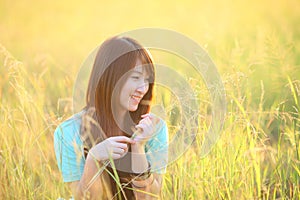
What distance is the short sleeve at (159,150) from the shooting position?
203cm

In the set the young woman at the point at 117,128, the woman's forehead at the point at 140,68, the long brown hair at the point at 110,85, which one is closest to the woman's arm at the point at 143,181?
the young woman at the point at 117,128

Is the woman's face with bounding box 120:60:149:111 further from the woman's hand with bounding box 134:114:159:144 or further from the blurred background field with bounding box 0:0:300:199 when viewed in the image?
the blurred background field with bounding box 0:0:300:199

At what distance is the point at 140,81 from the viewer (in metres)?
1.98

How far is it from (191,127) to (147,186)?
10.2 inches

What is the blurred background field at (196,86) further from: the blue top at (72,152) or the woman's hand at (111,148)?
the woman's hand at (111,148)

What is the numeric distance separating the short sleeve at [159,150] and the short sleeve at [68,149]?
263 millimetres

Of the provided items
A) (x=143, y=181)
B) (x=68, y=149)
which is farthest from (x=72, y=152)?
(x=143, y=181)

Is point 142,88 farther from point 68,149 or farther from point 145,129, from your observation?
point 68,149

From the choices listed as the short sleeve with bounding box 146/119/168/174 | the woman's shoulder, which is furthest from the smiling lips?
the woman's shoulder

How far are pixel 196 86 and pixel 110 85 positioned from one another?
310 mm

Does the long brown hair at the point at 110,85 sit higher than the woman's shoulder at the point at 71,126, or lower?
higher

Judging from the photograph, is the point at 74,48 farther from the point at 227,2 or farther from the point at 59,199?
the point at 59,199

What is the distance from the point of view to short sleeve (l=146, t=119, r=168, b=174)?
→ 80.1 inches

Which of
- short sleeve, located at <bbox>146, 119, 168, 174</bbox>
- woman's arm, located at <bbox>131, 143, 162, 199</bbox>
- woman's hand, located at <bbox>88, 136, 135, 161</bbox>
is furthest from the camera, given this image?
short sleeve, located at <bbox>146, 119, 168, 174</bbox>
